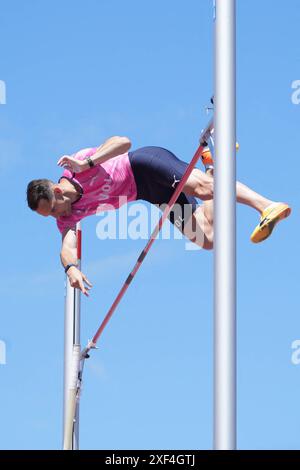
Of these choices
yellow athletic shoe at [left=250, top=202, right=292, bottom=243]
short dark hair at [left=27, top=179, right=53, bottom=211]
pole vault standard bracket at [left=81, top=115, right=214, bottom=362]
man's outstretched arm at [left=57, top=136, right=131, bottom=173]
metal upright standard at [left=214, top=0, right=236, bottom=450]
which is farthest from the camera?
short dark hair at [left=27, top=179, right=53, bottom=211]

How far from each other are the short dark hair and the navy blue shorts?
81 cm

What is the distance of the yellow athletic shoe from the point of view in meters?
8.28

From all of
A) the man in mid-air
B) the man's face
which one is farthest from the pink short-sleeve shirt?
the man's face

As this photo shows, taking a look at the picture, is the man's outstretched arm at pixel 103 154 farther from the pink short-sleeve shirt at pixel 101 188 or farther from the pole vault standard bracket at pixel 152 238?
the pole vault standard bracket at pixel 152 238

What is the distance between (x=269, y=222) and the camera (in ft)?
27.1

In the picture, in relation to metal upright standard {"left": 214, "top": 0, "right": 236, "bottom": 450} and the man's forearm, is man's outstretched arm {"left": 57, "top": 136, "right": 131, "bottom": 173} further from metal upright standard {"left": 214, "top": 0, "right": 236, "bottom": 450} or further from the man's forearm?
metal upright standard {"left": 214, "top": 0, "right": 236, "bottom": 450}

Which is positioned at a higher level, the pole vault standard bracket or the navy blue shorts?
the navy blue shorts

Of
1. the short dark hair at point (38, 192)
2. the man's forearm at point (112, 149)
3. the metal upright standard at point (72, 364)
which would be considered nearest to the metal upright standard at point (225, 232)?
the man's forearm at point (112, 149)

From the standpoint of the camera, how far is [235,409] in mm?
5949

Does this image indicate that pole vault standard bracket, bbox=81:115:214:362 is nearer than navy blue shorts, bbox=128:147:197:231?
Yes

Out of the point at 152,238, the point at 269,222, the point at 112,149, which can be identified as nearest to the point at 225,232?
the point at 269,222
